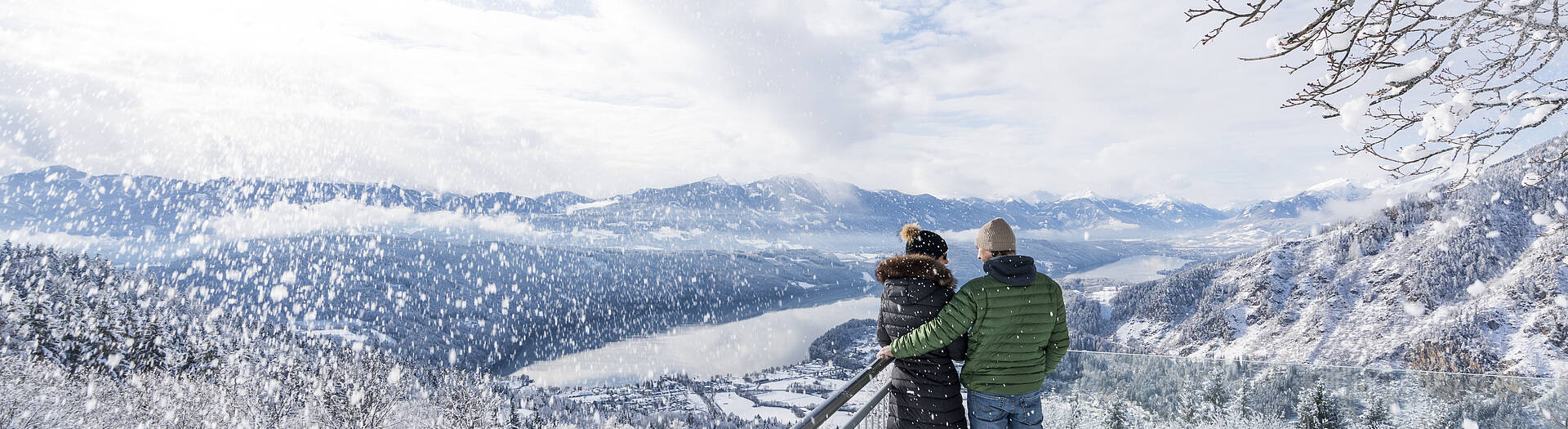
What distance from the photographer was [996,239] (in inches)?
105

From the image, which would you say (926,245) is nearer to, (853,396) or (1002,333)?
(1002,333)

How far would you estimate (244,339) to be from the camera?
58875mm

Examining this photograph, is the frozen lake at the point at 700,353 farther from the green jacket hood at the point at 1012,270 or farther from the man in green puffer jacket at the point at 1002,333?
the green jacket hood at the point at 1012,270

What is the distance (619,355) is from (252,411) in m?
82.2

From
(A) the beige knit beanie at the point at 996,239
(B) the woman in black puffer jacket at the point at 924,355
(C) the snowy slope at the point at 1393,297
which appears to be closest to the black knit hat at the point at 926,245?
(B) the woman in black puffer jacket at the point at 924,355

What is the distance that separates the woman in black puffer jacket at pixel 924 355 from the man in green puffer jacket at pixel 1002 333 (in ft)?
0.27

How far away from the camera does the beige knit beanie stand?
266cm

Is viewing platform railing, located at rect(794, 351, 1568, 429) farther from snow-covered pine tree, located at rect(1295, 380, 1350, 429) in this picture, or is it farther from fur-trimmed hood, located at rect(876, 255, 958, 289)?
fur-trimmed hood, located at rect(876, 255, 958, 289)

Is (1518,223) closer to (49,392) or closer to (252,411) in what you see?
(252,411)

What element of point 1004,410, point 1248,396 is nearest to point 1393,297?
point 1248,396

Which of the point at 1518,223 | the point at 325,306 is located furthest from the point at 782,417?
the point at 325,306

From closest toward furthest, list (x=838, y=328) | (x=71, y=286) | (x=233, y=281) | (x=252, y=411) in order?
1. (x=252, y=411)
2. (x=71, y=286)
3. (x=838, y=328)
4. (x=233, y=281)

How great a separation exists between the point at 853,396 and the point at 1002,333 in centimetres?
67

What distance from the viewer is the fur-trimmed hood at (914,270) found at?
104 inches
